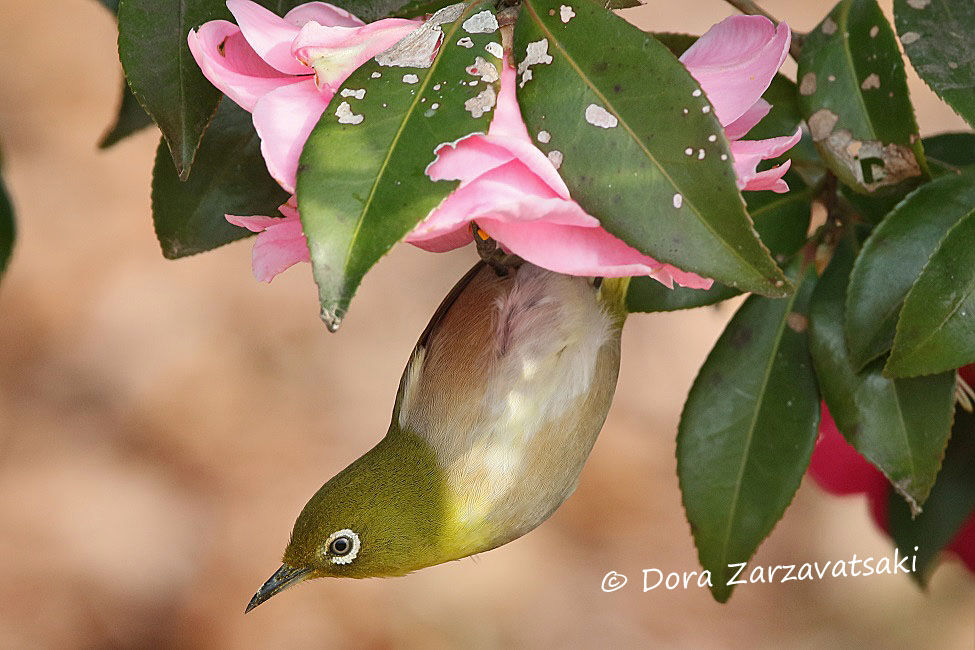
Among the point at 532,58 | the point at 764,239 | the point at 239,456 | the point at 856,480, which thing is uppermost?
the point at 532,58

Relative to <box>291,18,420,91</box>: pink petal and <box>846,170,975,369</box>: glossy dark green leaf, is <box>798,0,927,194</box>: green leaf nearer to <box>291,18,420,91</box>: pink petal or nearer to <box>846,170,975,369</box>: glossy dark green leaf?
<box>846,170,975,369</box>: glossy dark green leaf

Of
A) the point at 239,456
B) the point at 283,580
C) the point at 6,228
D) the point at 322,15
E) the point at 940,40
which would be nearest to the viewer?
the point at 322,15

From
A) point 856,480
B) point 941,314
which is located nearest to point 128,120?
point 941,314

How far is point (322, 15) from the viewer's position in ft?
1.42

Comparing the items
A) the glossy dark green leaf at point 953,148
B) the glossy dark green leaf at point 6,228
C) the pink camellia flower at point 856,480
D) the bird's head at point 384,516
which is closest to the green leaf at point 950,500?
the pink camellia flower at point 856,480

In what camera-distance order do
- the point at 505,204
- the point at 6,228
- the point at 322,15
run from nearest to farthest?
the point at 505,204, the point at 322,15, the point at 6,228

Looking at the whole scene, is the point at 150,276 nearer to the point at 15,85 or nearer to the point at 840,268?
the point at 15,85

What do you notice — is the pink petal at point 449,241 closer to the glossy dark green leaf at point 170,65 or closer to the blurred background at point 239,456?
the glossy dark green leaf at point 170,65

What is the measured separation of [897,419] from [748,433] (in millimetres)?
85

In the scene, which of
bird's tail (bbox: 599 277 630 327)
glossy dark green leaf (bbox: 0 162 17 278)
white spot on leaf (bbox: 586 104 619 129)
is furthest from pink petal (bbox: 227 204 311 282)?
glossy dark green leaf (bbox: 0 162 17 278)

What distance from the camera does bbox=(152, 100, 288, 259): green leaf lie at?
1.72 feet

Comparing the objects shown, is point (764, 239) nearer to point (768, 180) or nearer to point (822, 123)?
point (822, 123)

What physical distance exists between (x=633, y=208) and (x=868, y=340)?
0.87ft

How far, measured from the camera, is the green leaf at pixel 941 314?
508 millimetres
